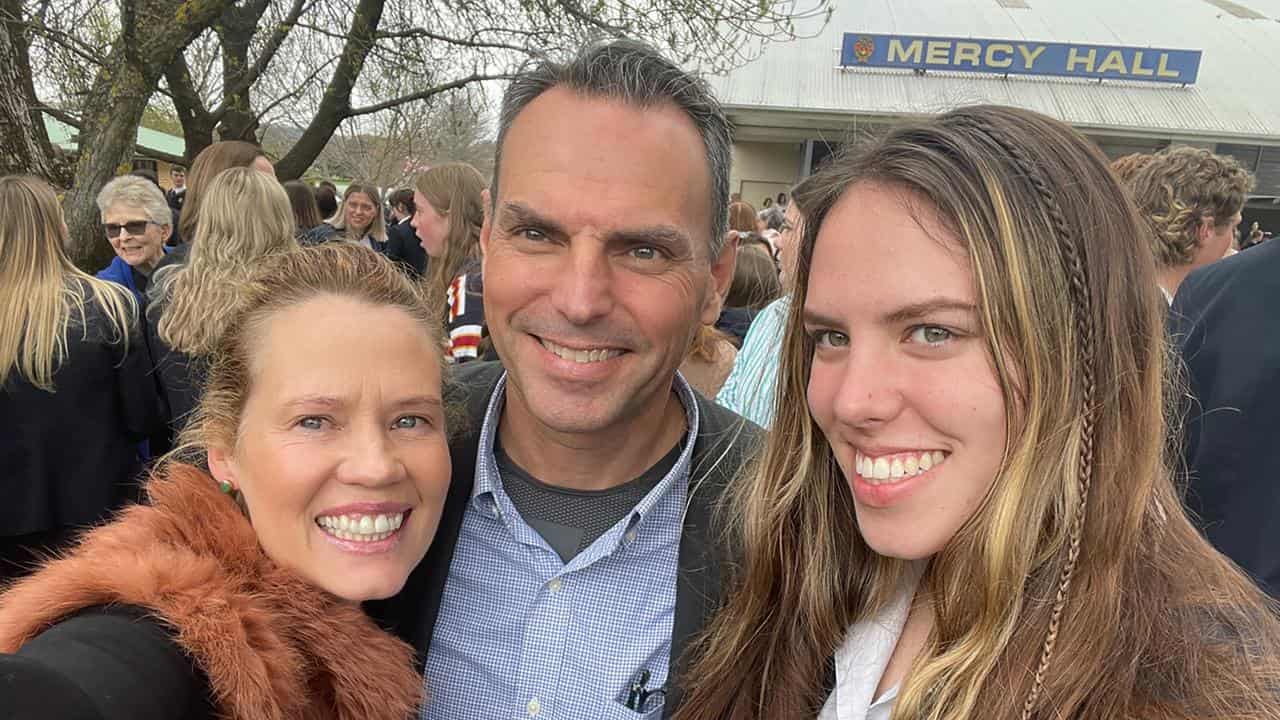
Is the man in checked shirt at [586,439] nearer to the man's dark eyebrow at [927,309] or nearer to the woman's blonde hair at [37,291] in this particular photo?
the man's dark eyebrow at [927,309]

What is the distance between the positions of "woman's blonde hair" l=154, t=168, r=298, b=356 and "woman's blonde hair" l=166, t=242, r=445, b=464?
180cm

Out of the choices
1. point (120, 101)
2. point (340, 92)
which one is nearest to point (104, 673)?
point (120, 101)

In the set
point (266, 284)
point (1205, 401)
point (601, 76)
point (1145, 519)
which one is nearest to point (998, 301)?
point (1145, 519)

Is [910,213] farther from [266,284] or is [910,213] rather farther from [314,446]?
[266,284]

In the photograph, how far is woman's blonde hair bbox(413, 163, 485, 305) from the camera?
501cm

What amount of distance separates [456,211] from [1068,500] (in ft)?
14.6

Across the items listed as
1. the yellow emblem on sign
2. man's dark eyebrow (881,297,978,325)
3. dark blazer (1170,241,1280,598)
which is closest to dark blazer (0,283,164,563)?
man's dark eyebrow (881,297,978,325)

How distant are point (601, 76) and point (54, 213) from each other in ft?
8.55

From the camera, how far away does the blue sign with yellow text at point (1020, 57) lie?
808 inches

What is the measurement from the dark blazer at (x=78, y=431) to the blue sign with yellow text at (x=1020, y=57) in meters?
21.3

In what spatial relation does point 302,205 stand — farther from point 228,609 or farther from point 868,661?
point 868,661

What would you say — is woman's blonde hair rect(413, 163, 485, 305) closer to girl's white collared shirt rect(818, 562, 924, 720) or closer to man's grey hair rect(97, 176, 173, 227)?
man's grey hair rect(97, 176, 173, 227)

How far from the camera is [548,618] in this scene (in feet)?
5.41

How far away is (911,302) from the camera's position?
47.1 inches
